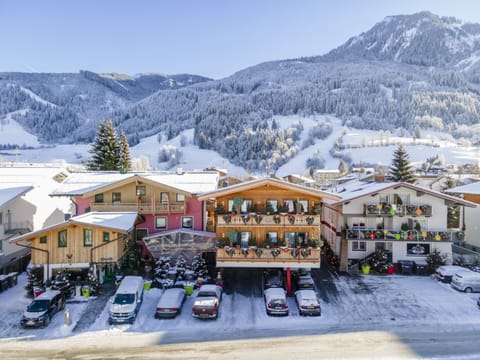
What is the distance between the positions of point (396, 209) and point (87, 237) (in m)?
25.4

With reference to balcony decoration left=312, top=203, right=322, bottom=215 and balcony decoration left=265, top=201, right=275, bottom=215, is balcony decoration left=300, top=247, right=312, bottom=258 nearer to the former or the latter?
balcony decoration left=312, top=203, right=322, bottom=215

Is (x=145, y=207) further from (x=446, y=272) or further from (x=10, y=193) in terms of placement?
Answer: (x=446, y=272)

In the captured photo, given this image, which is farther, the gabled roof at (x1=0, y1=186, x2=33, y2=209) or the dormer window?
the dormer window

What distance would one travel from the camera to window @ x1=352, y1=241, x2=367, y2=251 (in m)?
33.2

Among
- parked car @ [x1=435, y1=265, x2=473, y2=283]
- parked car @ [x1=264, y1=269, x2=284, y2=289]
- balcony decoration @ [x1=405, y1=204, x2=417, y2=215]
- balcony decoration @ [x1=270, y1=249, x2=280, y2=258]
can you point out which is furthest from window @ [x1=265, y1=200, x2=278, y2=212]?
parked car @ [x1=435, y1=265, x2=473, y2=283]

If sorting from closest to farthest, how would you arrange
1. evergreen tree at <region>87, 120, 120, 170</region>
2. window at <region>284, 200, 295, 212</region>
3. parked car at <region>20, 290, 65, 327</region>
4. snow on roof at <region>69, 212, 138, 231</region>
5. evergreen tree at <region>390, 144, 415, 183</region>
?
parked car at <region>20, 290, 65, 327</region> < snow on roof at <region>69, 212, 138, 231</region> < window at <region>284, 200, 295, 212</region> < evergreen tree at <region>87, 120, 120, 170</region> < evergreen tree at <region>390, 144, 415, 183</region>

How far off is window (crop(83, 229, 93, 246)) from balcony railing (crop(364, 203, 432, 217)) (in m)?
22.6

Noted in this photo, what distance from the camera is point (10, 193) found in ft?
102

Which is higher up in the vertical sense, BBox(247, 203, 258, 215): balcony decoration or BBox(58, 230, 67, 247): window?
BBox(247, 203, 258, 215): balcony decoration

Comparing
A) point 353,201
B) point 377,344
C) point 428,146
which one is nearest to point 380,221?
point 353,201

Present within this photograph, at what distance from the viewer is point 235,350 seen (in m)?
18.3

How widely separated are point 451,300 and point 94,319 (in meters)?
23.4

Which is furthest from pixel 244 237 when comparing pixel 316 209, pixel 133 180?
pixel 133 180

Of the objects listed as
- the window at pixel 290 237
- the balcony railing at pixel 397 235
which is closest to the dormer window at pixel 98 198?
the window at pixel 290 237
